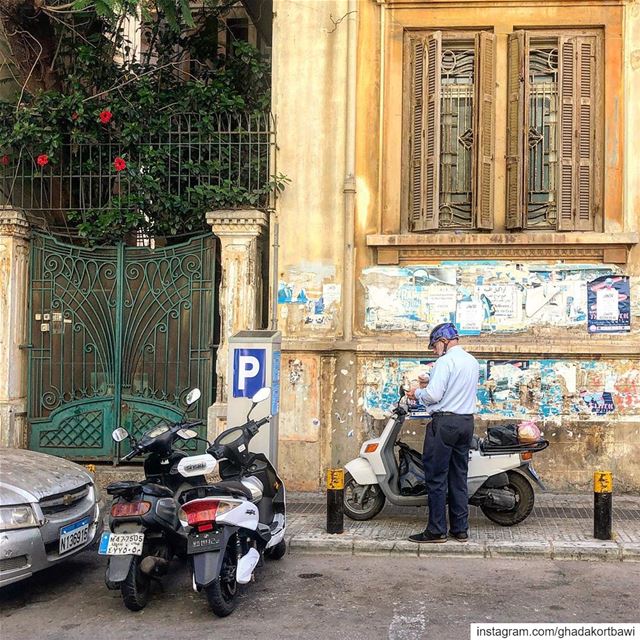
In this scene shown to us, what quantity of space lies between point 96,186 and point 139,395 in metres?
2.78

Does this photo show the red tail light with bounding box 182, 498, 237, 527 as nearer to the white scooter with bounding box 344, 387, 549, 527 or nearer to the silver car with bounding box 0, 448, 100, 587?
the silver car with bounding box 0, 448, 100, 587

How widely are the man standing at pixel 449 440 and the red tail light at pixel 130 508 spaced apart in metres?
2.65

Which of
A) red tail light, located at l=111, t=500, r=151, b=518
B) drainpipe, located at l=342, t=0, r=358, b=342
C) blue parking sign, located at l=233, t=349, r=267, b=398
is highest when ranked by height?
drainpipe, located at l=342, t=0, r=358, b=342

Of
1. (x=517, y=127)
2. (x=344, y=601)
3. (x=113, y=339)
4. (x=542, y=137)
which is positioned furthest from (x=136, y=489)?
(x=542, y=137)

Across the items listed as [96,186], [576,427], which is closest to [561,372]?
[576,427]

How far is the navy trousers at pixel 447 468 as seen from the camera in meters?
7.18

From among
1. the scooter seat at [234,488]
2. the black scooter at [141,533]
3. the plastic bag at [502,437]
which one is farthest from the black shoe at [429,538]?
the black scooter at [141,533]

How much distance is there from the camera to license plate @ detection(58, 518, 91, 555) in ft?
20.1

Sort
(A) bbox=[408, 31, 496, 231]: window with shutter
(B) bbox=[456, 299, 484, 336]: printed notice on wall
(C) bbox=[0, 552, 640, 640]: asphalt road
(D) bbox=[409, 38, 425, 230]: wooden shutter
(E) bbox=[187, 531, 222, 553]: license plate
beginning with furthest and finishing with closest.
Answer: (D) bbox=[409, 38, 425, 230]: wooden shutter
(A) bbox=[408, 31, 496, 231]: window with shutter
(B) bbox=[456, 299, 484, 336]: printed notice on wall
(E) bbox=[187, 531, 222, 553]: license plate
(C) bbox=[0, 552, 640, 640]: asphalt road

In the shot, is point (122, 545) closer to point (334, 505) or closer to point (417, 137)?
point (334, 505)

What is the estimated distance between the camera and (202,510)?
551 centimetres

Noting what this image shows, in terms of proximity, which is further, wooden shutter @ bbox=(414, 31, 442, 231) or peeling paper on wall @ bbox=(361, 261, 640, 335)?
wooden shutter @ bbox=(414, 31, 442, 231)

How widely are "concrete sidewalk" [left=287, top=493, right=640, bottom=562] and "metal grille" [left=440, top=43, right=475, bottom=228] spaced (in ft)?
12.1

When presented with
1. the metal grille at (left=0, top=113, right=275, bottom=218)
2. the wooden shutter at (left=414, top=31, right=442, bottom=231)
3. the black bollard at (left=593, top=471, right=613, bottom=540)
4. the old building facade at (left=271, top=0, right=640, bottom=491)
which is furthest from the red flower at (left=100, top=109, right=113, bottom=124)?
the black bollard at (left=593, top=471, right=613, bottom=540)
